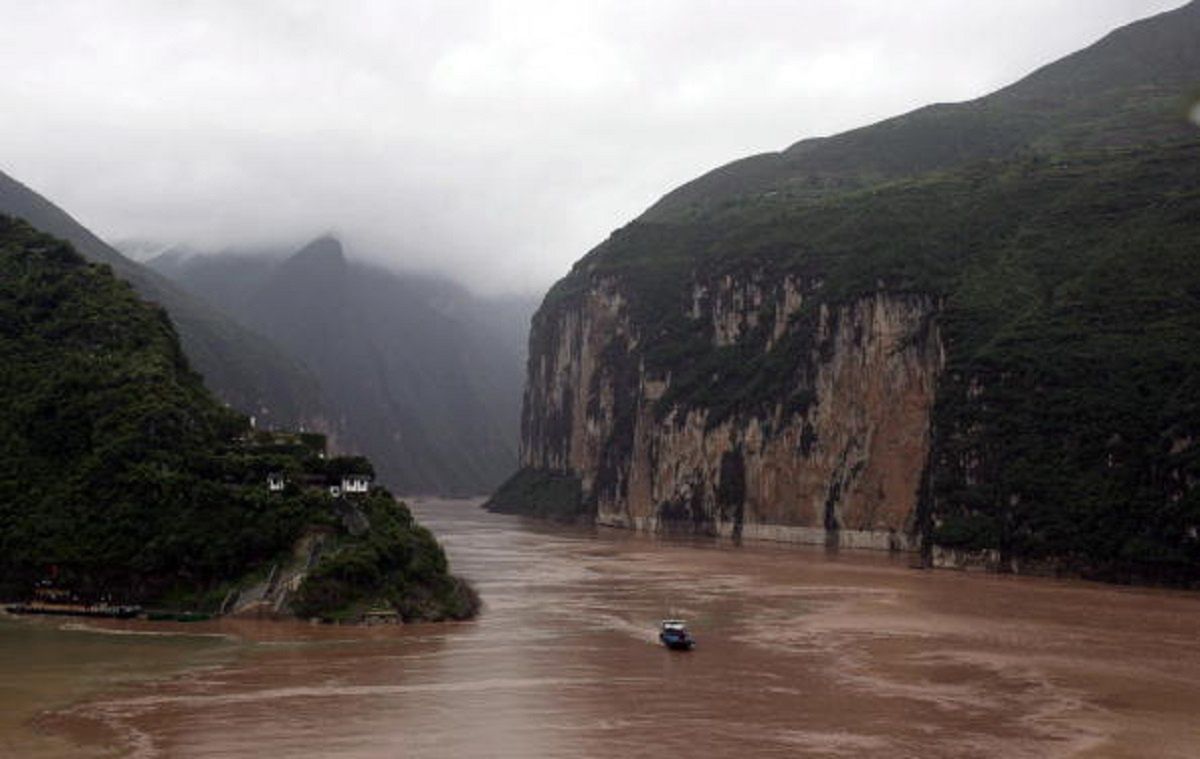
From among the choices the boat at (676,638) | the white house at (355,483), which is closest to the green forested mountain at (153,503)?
the white house at (355,483)

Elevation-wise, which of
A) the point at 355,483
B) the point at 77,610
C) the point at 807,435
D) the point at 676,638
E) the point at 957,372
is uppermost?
the point at 957,372

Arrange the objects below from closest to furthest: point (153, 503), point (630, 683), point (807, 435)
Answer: point (630, 683) < point (153, 503) < point (807, 435)

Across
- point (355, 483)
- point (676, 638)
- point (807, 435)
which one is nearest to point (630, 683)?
→ point (676, 638)

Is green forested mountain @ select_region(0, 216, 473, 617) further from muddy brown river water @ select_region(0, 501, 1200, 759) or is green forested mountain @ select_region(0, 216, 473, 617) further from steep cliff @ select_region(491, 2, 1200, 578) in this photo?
steep cliff @ select_region(491, 2, 1200, 578)

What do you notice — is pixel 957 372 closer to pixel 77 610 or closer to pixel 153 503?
pixel 153 503

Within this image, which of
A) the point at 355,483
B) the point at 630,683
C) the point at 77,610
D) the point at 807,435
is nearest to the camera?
the point at 630,683

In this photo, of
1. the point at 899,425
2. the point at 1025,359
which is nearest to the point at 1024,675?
the point at 1025,359

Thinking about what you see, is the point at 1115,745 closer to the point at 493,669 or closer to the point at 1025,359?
the point at 493,669
